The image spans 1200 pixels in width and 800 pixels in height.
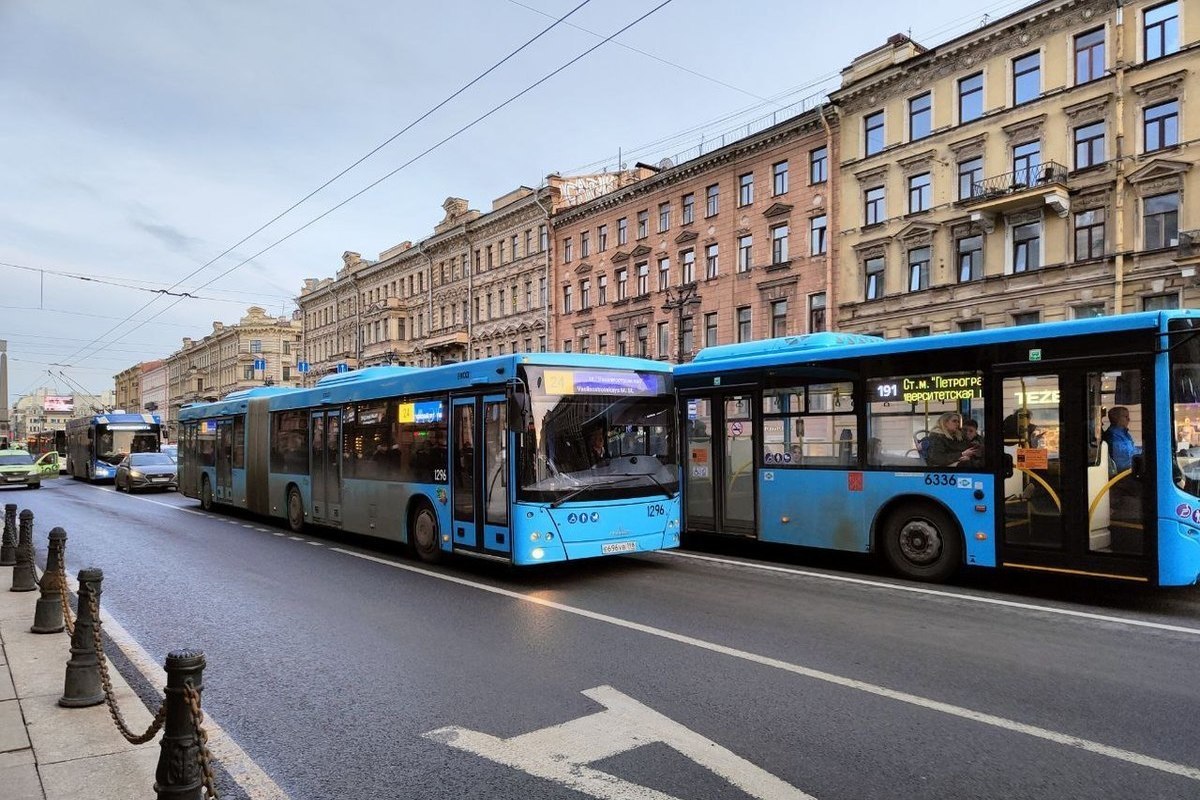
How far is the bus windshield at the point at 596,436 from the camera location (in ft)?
30.0

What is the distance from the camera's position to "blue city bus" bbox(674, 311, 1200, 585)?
7.57 metres

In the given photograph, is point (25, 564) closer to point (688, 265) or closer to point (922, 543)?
point (922, 543)

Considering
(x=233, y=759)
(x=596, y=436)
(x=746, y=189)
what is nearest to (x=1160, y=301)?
(x=746, y=189)

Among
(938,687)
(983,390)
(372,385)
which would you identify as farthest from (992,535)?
(372,385)

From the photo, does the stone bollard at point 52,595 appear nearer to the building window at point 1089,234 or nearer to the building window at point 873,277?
the building window at point 1089,234

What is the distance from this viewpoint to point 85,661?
5.00 m

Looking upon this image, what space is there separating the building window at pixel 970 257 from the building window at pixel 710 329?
1218 cm

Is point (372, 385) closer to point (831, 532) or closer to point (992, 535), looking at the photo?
point (831, 532)

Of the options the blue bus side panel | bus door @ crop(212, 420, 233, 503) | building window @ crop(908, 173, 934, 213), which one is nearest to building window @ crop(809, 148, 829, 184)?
building window @ crop(908, 173, 934, 213)

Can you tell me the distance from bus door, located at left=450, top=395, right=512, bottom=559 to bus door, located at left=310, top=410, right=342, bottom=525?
3989mm

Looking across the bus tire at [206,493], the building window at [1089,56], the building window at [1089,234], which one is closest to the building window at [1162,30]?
the building window at [1089,56]

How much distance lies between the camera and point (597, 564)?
10.9 metres

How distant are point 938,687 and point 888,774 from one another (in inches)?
61.5

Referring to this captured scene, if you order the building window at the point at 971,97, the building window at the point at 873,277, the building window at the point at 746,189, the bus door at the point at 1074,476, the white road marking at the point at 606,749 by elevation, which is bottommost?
the white road marking at the point at 606,749
